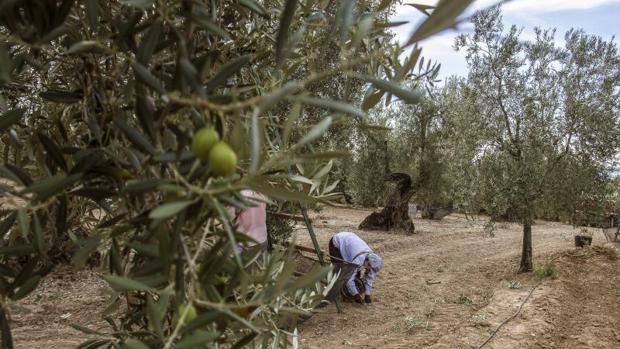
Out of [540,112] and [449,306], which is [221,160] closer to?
[449,306]

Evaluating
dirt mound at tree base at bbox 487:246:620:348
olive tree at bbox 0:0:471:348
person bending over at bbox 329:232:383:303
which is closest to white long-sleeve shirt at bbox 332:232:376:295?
person bending over at bbox 329:232:383:303

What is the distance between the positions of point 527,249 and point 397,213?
573 cm

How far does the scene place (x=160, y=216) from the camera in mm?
489

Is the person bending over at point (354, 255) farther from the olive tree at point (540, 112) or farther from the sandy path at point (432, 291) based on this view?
the olive tree at point (540, 112)

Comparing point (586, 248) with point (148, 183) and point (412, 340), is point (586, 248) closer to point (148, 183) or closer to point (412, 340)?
point (412, 340)

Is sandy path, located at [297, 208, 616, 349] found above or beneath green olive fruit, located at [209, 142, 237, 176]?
beneath

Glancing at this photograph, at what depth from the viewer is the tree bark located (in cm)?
936

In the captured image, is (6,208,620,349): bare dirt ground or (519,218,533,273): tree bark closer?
(6,208,620,349): bare dirt ground

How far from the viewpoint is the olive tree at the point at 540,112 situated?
29.8ft

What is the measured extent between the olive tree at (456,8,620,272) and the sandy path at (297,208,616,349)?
1540 millimetres

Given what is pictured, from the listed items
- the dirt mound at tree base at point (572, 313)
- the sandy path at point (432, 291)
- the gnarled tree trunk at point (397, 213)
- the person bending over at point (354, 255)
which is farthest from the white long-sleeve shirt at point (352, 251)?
the gnarled tree trunk at point (397, 213)

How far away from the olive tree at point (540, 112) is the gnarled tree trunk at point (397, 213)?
209 inches

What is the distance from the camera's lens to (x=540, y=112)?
9.33m

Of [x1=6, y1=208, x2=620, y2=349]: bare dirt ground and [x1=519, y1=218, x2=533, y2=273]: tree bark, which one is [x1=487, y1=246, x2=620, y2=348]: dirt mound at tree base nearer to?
[x1=6, y1=208, x2=620, y2=349]: bare dirt ground
